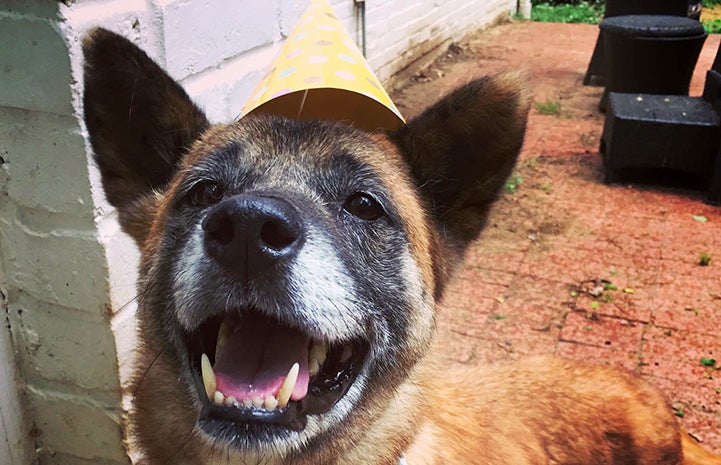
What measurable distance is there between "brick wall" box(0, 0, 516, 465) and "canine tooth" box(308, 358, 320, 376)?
99 centimetres

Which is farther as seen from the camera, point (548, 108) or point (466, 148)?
point (548, 108)

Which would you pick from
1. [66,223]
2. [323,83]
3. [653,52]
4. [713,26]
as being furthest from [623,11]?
[66,223]

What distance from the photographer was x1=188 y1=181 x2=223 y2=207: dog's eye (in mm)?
1907

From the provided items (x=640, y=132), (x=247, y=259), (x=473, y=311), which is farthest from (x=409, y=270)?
(x=640, y=132)

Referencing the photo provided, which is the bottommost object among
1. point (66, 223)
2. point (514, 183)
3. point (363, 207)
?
point (514, 183)

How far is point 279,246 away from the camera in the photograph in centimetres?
160

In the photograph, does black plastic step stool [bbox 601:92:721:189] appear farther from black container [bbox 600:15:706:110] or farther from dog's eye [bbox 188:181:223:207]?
dog's eye [bbox 188:181:223:207]

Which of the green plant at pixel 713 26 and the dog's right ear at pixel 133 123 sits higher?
the dog's right ear at pixel 133 123

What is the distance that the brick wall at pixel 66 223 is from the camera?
2.30 m

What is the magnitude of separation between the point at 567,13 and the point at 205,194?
533 inches

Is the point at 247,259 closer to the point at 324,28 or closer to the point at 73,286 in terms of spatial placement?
the point at 324,28

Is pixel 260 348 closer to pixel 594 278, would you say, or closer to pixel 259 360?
pixel 259 360

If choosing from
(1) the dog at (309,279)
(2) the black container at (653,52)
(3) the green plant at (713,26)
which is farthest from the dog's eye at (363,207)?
(3) the green plant at (713,26)

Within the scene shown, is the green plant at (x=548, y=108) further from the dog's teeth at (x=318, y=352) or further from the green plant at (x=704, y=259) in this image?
the dog's teeth at (x=318, y=352)
